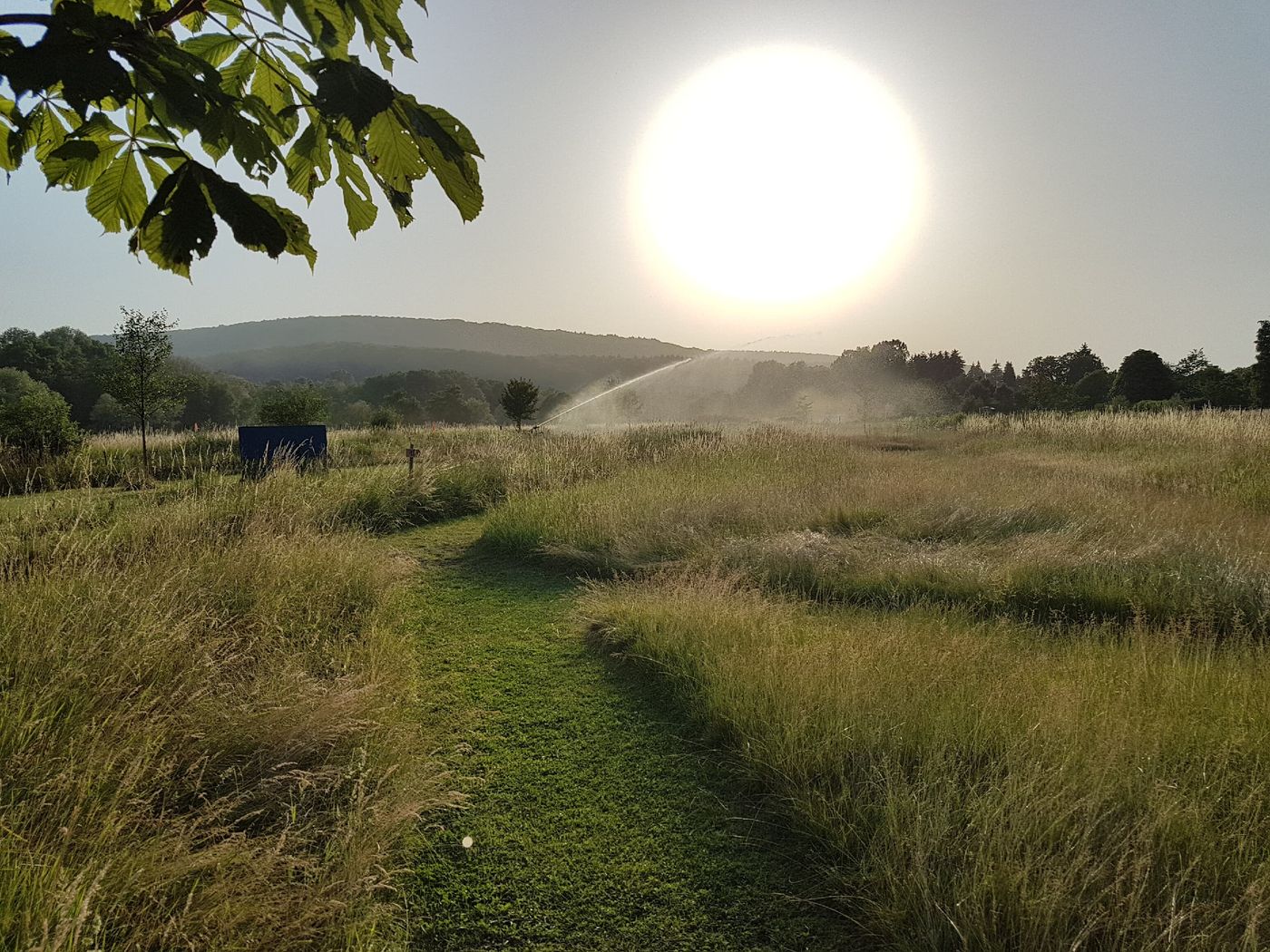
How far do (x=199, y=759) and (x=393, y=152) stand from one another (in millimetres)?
2162

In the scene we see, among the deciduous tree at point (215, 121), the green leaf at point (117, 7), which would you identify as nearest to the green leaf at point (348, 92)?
the deciduous tree at point (215, 121)

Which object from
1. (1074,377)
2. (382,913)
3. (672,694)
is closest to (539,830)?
(382,913)

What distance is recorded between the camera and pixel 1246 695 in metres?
2.90

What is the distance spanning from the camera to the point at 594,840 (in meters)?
2.39

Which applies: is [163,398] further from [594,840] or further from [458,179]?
[458,179]

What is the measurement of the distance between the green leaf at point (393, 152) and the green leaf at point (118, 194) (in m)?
0.45

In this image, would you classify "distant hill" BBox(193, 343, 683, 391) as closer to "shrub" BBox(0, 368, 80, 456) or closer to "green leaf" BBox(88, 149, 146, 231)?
"shrub" BBox(0, 368, 80, 456)

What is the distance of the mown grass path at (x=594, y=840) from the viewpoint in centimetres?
195

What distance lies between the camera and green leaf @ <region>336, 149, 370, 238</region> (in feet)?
4.20

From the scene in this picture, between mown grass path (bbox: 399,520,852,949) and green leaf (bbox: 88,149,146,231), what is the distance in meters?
2.11

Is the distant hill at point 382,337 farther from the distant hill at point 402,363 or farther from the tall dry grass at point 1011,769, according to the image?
the tall dry grass at point 1011,769

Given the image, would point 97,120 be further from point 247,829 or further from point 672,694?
point 672,694

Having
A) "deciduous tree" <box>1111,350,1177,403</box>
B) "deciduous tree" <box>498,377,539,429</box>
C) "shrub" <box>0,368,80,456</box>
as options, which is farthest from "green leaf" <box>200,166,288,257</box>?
"deciduous tree" <box>1111,350,1177,403</box>

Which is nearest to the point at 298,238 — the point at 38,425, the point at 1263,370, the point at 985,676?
the point at 985,676
